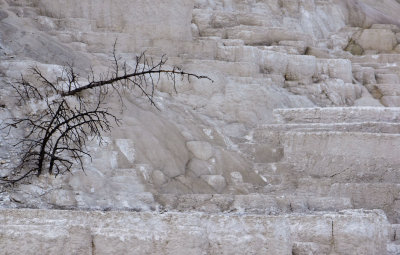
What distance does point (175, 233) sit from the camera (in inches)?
191

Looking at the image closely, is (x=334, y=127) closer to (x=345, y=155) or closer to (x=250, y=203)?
(x=345, y=155)

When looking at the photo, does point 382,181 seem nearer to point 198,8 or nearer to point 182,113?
point 182,113

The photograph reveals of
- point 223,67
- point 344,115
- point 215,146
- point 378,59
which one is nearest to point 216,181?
point 215,146

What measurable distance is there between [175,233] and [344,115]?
426 cm

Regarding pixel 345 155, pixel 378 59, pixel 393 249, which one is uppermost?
pixel 378 59

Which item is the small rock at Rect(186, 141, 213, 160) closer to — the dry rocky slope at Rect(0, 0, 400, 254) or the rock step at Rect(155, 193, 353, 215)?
the dry rocky slope at Rect(0, 0, 400, 254)

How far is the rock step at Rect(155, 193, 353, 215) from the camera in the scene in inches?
229

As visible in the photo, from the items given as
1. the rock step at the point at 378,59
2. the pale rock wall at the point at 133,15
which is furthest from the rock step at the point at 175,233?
the rock step at the point at 378,59

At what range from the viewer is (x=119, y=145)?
6570 mm

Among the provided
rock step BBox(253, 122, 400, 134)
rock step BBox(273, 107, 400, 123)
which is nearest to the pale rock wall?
rock step BBox(273, 107, 400, 123)

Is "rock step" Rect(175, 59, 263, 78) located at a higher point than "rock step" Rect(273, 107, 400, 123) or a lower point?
higher

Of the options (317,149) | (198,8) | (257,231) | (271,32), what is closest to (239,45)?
(271,32)

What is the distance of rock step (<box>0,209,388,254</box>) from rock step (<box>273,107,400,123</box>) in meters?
3.31

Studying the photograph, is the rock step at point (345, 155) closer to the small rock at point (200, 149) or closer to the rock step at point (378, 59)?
the small rock at point (200, 149)
